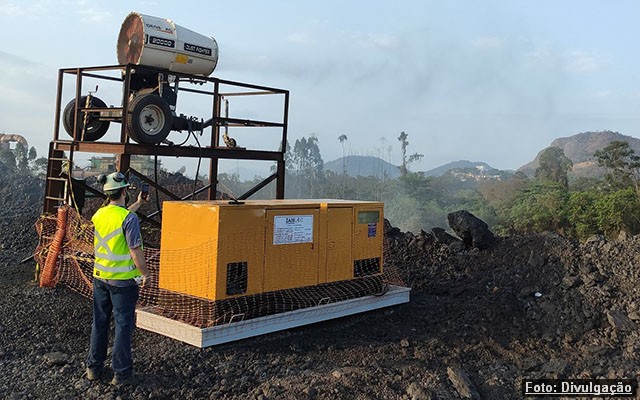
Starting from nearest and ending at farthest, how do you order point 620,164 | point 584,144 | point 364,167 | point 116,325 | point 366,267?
point 116,325, point 366,267, point 620,164, point 364,167, point 584,144

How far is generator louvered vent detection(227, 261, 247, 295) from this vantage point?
254 inches

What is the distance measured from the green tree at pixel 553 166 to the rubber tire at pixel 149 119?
63.4ft

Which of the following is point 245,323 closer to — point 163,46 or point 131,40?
point 163,46

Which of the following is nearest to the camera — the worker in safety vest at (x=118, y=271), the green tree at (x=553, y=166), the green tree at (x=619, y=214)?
the worker in safety vest at (x=118, y=271)

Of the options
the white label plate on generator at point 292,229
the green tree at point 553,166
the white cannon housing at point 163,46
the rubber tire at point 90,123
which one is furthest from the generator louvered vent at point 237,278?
the green tree at point 553,166

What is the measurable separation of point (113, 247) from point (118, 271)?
0.23 m

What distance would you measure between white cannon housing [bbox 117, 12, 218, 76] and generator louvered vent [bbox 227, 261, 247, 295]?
422 cm

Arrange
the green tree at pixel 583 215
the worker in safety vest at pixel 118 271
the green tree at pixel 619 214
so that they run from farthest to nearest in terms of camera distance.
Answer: the green tree at pixel 583 215, the green tree at pixel 619 214, the worker in safety vest at pixel 118 271

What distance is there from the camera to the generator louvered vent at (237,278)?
6.45 m

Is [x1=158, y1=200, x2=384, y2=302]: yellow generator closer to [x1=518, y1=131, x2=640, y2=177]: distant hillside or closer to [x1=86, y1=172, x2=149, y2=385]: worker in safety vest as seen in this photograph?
[x1=86, y1=172, x2=149, y2=385]: worker in safety vest

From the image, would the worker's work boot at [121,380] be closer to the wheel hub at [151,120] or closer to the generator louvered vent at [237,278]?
the generator louvered vent at [237,278]

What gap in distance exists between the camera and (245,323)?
6434 mm

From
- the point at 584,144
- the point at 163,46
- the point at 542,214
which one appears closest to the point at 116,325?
the point at 163,46

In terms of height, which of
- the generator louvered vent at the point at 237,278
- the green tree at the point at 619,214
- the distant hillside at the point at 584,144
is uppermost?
the distant hillside at the point at 584,144
